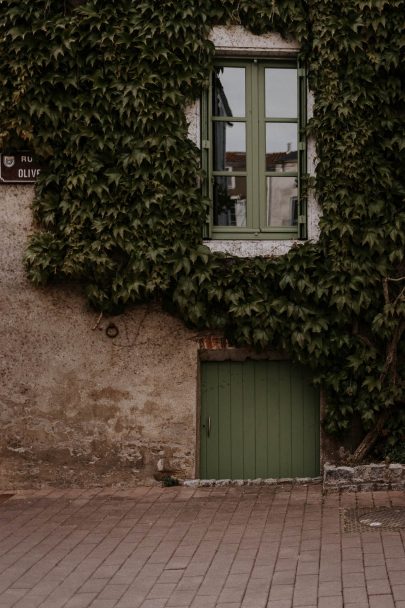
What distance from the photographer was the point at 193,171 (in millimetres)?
9406

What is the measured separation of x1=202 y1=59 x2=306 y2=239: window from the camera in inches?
385

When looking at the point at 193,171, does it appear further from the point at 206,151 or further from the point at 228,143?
the point at 228,143

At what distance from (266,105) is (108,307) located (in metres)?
2.81

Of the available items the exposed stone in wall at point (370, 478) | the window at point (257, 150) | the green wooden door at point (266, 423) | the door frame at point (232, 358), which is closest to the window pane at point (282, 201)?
the window at point (257, 150)

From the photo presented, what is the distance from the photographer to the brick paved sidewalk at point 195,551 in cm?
597

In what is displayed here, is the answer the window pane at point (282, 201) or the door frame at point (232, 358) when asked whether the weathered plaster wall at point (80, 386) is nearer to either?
the door frame at point (232, 358)

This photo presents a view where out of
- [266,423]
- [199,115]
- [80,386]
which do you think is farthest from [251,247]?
[80,386]

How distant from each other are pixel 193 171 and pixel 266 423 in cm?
283

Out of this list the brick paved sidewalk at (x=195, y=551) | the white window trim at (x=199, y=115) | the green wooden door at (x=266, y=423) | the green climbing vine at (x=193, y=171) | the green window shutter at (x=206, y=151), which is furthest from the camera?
the green wooden door at (x=266, y=423)

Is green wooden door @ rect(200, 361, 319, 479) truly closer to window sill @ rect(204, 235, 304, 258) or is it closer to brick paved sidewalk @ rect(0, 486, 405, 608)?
brick paved sidewalk @ rect(0, 486, 405, 608)

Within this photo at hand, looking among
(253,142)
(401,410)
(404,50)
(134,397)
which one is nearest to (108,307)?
(134,397)

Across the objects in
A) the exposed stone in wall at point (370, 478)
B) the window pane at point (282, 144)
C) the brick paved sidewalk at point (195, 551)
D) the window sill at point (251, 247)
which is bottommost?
the brick paved sidewalk at point (195, 551)

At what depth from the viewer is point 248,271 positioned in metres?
9.48

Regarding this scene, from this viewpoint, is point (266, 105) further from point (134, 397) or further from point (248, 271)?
point (134, 397)
